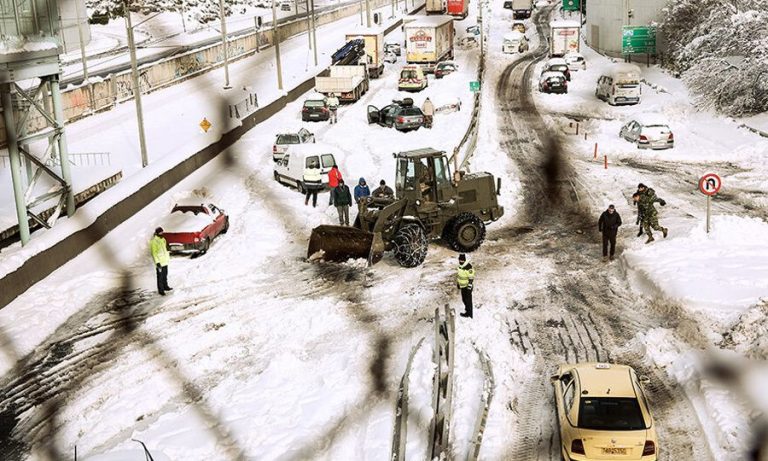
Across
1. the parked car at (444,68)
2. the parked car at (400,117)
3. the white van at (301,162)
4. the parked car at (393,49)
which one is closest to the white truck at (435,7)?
the parked car at (393,49)

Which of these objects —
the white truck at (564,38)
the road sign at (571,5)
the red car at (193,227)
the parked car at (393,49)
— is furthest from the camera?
the road sign at (571,5)

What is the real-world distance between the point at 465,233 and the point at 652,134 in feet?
57.6

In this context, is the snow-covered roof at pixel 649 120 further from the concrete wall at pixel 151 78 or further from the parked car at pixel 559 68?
the concrete wall at pixel 151 78

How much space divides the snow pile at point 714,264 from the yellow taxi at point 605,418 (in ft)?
20.3

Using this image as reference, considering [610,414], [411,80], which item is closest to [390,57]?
[411,80]

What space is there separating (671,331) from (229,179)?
2222 centimetres

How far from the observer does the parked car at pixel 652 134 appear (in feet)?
124

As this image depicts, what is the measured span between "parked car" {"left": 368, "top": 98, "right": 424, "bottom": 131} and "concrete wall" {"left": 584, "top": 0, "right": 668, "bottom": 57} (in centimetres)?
2793

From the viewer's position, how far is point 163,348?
59.8ft

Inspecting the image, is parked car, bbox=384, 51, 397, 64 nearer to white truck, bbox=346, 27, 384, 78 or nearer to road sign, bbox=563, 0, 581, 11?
white truck, bbox=346, 27, 384, 78

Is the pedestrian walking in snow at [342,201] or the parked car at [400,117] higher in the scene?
the pedestrian walking in snow at [342,201]

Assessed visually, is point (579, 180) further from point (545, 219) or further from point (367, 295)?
point (367, 295)

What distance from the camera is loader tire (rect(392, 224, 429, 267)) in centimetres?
2264

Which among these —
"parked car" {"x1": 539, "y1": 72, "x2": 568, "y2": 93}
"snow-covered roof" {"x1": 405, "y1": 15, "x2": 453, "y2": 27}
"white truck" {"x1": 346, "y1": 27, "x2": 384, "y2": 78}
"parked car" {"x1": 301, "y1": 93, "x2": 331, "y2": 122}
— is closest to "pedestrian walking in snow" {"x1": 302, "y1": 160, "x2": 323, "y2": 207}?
"parked car" {"x1": 301, "y1": 93, "x2": 331, "y2": 122}
